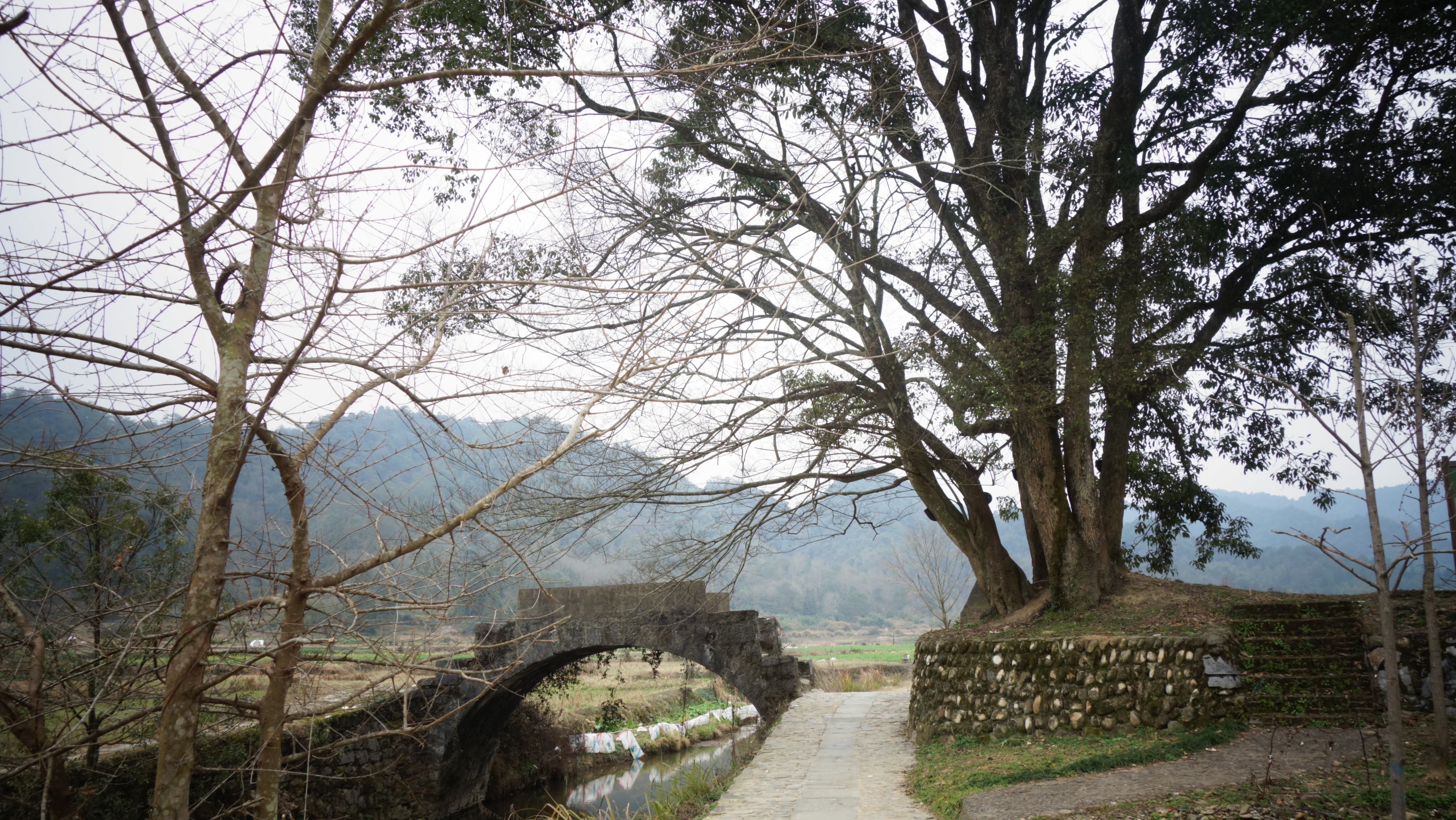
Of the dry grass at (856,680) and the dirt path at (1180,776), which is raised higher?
the dirt path at (1180,776)

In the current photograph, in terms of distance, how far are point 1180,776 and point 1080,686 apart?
7.22 ft

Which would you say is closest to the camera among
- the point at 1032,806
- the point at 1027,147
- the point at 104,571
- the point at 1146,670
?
the point at 104,571

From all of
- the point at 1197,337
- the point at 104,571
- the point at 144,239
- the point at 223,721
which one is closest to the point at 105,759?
the point at 104,571

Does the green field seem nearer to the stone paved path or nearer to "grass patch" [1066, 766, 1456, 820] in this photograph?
the stone paved path

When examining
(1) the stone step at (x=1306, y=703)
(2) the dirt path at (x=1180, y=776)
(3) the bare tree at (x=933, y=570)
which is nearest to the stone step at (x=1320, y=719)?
(1) the stone step at (x=1306, y=703)

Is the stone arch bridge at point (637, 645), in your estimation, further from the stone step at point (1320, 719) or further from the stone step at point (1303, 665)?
the stone step at point (1320, 719)

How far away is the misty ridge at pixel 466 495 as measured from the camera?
291cm

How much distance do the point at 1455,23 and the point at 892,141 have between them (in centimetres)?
521

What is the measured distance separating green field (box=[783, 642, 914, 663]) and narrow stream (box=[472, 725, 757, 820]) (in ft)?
17.0

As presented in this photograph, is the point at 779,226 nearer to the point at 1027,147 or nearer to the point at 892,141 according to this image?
the point at 892,141

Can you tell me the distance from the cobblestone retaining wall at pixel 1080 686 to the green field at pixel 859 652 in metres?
13.8

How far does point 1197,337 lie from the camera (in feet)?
30.1

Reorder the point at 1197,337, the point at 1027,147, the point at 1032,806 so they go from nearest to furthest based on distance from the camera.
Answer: the point at 1032,806, the point at 1027,147, the point at 1197,337

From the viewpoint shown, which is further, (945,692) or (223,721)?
(945,692)
